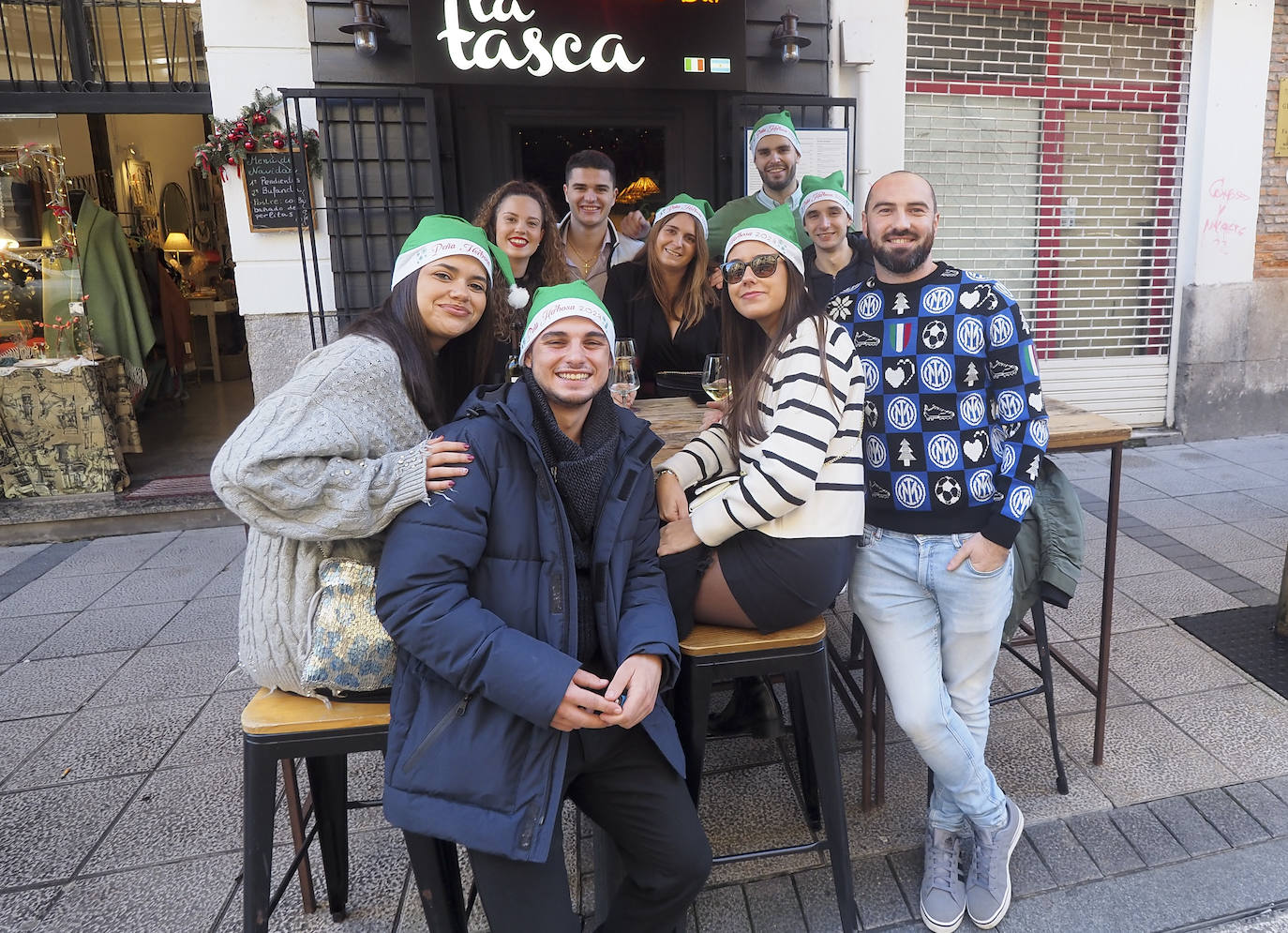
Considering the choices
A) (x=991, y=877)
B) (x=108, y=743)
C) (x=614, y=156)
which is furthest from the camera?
(x=614, y=156)

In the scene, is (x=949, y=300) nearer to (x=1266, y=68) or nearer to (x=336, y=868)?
(x=336, y=868)

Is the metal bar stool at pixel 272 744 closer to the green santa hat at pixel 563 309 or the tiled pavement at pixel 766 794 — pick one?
the tiled pavement at pixel 766 794

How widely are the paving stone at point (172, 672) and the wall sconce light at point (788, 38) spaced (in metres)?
4.92

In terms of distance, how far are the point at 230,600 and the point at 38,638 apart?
850 millimetres

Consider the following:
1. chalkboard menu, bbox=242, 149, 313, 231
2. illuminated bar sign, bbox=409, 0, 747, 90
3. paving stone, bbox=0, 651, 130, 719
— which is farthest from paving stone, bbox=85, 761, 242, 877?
illuminated bar sign, bbox=409, 0, 747, 90

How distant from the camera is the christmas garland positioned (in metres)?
5.07

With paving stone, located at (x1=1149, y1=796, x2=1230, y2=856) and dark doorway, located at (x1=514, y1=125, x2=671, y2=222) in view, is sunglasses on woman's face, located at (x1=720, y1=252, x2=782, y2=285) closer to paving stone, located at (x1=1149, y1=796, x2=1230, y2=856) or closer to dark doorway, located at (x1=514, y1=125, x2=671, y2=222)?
paving stone, located at (x1=1149, y1=796, x2=1230, y2=856)

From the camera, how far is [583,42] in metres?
5.03

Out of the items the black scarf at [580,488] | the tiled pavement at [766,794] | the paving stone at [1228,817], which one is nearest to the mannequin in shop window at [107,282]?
the tiled pavement at [766,794]

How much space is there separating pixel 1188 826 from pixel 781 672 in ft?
4.84

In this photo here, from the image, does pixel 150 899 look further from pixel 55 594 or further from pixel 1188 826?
pixel 1188 826

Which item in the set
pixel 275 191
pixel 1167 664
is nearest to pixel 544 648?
pixel 1167 664

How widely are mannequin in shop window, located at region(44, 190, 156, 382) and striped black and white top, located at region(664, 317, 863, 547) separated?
20.1 feet

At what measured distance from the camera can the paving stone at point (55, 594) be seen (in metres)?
4.38
